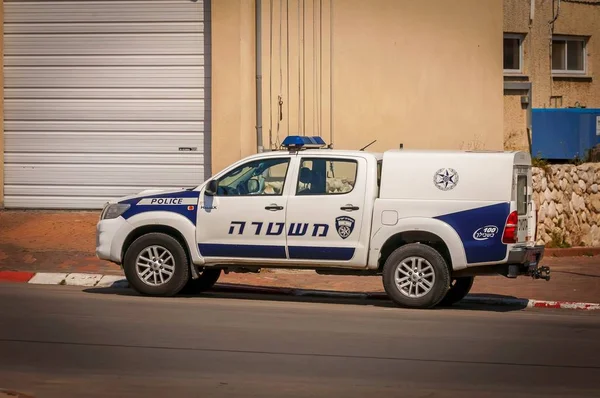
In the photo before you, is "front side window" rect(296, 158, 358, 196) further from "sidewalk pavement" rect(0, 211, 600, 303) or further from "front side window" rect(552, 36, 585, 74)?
"front side window" rect(552, 36, 585, 74)

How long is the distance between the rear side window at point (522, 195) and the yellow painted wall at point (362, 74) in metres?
8.23

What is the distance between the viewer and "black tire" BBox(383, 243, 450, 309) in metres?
13.5

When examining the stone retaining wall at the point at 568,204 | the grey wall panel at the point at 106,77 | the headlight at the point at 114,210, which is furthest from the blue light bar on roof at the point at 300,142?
the grey wall panel at the point at 106,77

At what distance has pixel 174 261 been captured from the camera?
46.7 ft

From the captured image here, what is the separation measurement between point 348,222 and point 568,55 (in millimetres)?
19916

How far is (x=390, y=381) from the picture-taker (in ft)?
29.3

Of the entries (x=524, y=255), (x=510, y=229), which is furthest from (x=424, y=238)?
(x=524, y=255)

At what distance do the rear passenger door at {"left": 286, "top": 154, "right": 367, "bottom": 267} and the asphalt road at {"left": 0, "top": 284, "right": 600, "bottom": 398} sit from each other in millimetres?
629

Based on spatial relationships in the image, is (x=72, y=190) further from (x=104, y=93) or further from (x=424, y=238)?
(x=424, y=238)

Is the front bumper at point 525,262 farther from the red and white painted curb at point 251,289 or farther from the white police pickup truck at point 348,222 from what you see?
the red and white painted curb at point 251,289

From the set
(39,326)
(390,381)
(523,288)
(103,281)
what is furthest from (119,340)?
(523,288)

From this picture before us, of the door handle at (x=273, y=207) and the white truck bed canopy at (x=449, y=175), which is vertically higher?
the white truck bed canopy at (x=449, y=175)

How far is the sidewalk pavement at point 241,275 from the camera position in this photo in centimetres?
1598

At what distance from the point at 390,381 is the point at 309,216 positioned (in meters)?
5.07
